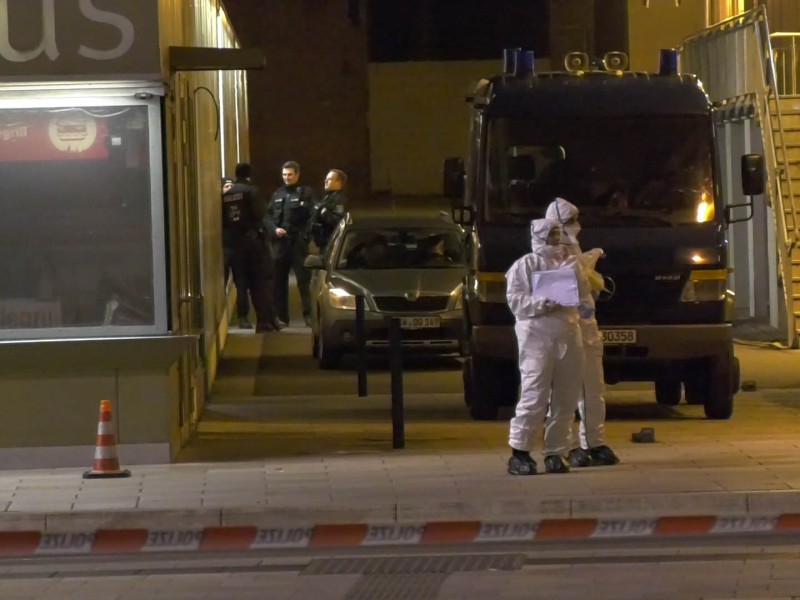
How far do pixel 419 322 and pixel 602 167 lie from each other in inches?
149

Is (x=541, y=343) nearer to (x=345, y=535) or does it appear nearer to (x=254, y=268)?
(x=345, y=535)

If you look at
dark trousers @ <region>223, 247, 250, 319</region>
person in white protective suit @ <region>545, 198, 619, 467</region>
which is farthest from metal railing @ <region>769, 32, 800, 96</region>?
person in white protective suit @ <region>545, 198, 619, 467</region>

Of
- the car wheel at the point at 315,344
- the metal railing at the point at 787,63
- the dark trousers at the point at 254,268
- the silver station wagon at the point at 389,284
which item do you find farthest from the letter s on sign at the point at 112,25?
the metal railing at the point at 787,63

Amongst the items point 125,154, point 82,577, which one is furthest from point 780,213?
point 82,577

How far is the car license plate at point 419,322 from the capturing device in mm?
16656

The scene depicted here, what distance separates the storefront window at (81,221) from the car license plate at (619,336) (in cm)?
356

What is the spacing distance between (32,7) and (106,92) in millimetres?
729

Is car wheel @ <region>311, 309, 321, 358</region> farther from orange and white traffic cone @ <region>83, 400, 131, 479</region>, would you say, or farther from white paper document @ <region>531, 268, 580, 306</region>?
white paper document @ <region>531, 268, 580, 306</region>

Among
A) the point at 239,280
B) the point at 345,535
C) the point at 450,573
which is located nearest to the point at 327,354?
the point at 239,280

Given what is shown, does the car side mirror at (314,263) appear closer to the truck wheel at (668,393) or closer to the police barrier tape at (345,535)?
the truck wheel at (668,393)

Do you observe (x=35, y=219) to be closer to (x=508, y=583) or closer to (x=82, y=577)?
(x=82, y=577)

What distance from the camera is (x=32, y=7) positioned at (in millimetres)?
10992

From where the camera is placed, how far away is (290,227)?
20.4m

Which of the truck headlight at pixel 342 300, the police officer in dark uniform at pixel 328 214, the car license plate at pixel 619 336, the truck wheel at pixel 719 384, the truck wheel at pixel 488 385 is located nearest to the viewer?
the car license plate at pixel 619 336
